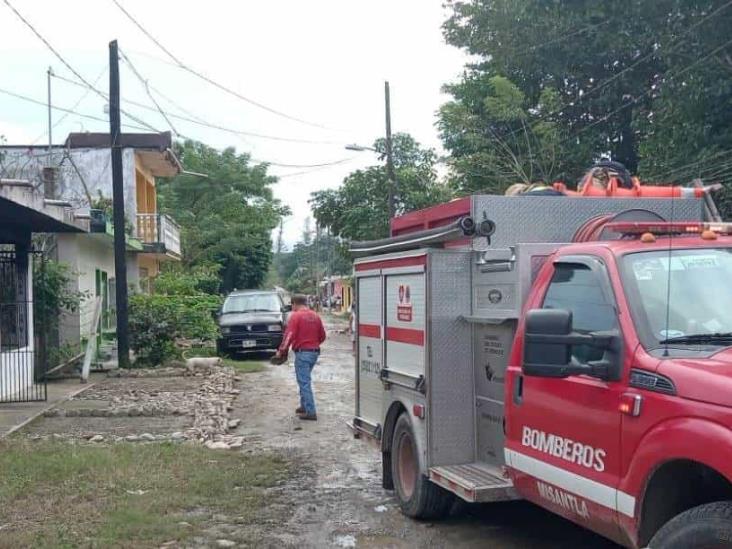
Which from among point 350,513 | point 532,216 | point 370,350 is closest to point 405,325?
point 370,350

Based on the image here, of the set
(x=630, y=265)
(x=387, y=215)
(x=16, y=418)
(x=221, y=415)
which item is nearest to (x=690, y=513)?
(x=630, y=265)

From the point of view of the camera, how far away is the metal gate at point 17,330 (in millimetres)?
14195

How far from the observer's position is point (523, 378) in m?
5.20

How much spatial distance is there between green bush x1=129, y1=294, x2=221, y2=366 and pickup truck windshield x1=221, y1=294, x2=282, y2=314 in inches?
109

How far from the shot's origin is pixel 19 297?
1530cm

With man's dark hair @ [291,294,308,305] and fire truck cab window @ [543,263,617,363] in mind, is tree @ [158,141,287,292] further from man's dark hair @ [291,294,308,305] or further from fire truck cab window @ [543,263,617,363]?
fire truck cab window @ [543,263,617,363]

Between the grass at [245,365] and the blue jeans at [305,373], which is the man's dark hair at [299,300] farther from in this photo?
the grass at [245,365]

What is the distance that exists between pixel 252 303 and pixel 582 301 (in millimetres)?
18389

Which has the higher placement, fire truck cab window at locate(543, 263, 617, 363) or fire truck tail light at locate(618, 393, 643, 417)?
fire truck cab window at locate(543, 263, 617, 363)

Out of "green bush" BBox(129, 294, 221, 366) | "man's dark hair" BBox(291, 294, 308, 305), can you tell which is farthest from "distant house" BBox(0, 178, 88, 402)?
"man's dark hair" BBox(291, 294, 308, 305)

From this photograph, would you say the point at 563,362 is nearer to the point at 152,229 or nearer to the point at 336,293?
the point at 152,229

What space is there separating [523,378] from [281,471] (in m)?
4.30

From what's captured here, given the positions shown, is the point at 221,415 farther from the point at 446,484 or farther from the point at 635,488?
the point at 635,488

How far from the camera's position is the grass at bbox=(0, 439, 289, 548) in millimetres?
6531
